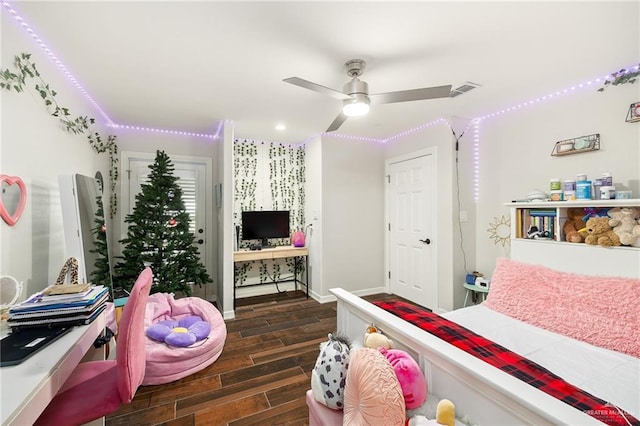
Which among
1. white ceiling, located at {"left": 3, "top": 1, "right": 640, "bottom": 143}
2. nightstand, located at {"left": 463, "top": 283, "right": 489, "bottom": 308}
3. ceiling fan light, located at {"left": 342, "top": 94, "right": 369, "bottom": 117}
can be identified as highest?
white ceiling, located at {"left": 3, "top": 1, "right": 640, "bottom": 143}

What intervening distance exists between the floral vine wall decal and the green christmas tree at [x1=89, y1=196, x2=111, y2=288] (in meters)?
0.69

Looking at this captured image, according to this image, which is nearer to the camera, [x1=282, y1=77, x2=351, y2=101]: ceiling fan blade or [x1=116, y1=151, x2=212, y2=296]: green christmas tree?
[x1=282, y1=77, x2=351, y2=101]: ceiling fan blade

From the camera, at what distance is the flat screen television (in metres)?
4.19

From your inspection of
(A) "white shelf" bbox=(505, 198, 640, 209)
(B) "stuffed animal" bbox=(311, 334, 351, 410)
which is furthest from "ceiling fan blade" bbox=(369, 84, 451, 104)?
(B) "stuffed animal" bbox=(311, 334, 351, 410)

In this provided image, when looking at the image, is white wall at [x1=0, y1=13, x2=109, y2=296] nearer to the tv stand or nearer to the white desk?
the white desk

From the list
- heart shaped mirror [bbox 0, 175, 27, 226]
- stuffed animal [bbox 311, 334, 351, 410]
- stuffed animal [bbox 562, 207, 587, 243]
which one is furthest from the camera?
stuffed animal [bbox 562, 207, 587, 243]

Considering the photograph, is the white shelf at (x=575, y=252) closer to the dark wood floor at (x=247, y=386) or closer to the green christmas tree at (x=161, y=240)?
the dark wood floor at (x=247, y=386)

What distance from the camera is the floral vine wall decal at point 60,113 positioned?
1649 mm

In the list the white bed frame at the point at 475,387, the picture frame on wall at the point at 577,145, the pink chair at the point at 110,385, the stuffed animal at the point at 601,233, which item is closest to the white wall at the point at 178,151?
the pink chair at the point at 110,385

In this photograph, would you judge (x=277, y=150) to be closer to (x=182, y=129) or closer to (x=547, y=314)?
(x=182, y=129)

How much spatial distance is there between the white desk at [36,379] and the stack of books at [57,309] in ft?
0.41

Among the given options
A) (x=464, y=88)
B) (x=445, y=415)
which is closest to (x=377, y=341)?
(x=445, y=415)

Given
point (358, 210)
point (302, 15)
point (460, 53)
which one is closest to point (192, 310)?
point (358, 210)

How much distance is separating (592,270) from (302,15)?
2.75 meters
